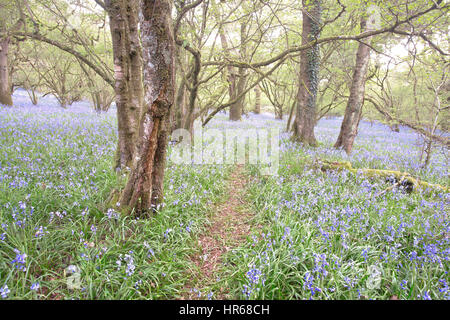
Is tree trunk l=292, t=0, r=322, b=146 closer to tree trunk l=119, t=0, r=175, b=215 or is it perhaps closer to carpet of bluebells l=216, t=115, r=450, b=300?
carpet of bluebells l=216, t=115, r=450, b=300

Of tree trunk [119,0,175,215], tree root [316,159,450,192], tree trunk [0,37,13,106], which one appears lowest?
tree root [316,159,450,192]

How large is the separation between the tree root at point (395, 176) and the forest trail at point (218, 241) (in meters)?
2.56

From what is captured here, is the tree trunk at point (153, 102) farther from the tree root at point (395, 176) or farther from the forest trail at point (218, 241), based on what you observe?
the tree root at point (395, 176)

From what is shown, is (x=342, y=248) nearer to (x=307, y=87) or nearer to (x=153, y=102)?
(x=153, y=102)

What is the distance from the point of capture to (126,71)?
13.5 feet

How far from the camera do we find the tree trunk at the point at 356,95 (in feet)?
25.9

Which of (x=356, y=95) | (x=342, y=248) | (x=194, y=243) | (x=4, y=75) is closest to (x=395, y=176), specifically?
(x=342, y=248)

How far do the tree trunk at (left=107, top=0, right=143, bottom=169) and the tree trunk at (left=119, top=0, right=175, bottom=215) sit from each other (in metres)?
1.53

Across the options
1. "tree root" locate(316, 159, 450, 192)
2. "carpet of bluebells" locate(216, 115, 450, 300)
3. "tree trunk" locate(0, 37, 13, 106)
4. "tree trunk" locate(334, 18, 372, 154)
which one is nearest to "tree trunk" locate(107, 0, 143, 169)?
"carpet of bluebells" locate(216, 115, 450, 300)

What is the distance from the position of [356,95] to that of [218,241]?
8043mm

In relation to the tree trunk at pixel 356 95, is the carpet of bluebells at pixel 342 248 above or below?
below

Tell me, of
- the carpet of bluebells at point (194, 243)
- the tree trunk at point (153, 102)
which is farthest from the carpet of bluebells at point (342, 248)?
the tree trunk at point (153, 102)

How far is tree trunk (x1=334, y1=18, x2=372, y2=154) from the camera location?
7895 mm

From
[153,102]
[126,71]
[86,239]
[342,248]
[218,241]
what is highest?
[126,71]
